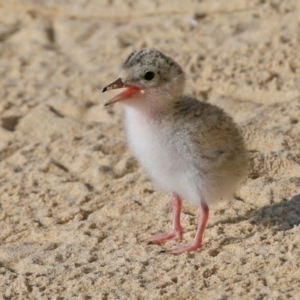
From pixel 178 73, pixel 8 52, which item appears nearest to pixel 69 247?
pixel 178 73

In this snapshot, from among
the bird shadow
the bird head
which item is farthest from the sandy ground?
the bird head

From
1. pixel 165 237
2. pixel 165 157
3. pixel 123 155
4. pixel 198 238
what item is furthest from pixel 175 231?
pixel 123 155

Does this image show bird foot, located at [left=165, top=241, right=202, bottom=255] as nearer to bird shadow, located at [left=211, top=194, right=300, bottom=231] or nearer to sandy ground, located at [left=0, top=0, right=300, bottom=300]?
sandy ground, located at [left=0, top=0, right=300, bottom=300]

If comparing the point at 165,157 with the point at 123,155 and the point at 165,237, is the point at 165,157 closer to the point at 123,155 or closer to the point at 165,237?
the point at 165,237

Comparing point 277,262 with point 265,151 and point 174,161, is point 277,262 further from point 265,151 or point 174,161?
point 265,151

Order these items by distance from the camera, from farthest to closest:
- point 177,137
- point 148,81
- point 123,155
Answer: point 123,155, point 148,81, point 177,137
